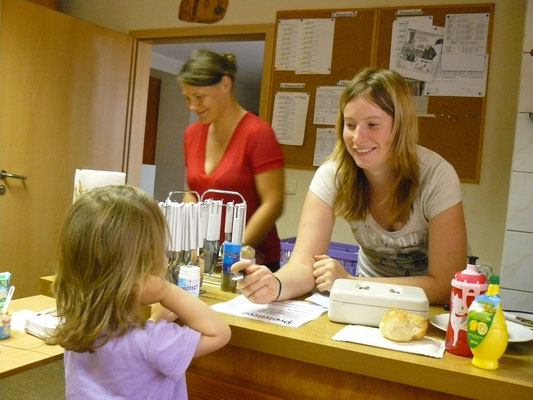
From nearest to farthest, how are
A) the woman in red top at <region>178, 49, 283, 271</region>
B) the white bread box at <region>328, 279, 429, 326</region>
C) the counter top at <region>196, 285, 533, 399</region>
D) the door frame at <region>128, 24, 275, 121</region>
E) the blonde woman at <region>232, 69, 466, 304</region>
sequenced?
1. the counter top at <region>196, 285, 533, 399</region>
2. the white bread box at <region>328, 279, 429, 326</region>
3. the blonde woman at <region>232, 69, 466, 304</region>
4. the woman in red top at <region>178, 49, 283, 271</region>
5. the door frame at <region>128, 24, 275, 121</region>

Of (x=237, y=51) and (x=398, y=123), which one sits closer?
(x=398, y=123)

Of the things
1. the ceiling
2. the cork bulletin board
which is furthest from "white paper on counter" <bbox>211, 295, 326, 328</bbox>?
the ceiling

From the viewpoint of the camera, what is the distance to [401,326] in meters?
1.08

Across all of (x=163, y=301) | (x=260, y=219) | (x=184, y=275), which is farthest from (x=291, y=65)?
(x=163, y=301)

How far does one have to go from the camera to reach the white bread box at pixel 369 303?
1173 mm

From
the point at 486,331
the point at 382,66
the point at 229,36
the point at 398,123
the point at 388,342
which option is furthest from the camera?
the point at 229,36

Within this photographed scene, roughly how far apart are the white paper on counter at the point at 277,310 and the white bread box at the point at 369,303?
72mm

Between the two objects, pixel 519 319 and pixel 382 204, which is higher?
pixel 382 204

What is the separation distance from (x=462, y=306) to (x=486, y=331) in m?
0.09

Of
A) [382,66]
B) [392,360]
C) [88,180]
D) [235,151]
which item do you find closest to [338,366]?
[392,360]

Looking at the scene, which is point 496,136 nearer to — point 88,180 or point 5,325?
point 88,180

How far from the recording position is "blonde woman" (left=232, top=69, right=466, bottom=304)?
4.56 ft

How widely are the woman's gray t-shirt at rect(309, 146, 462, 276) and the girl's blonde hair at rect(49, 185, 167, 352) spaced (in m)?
0.71

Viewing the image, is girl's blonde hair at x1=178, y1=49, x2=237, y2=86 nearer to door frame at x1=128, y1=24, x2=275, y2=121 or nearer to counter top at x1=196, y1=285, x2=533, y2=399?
counter top at x1=196, y1=285, x2=533, y2=399
